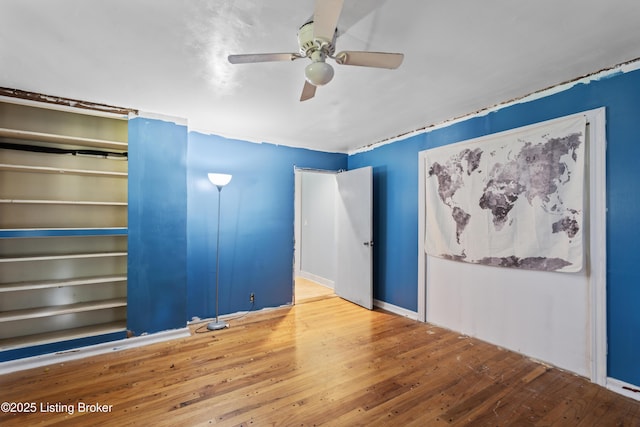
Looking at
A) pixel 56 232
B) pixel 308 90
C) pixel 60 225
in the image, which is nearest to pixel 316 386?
pixel 308 90

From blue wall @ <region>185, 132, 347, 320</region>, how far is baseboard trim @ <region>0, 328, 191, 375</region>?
0.37 m

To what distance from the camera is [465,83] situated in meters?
2.24

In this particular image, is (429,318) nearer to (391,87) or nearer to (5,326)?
(391,87)

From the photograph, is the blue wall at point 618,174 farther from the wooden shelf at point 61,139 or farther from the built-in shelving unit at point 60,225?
the built-in shelving unit at point 60,225

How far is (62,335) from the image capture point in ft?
8.42

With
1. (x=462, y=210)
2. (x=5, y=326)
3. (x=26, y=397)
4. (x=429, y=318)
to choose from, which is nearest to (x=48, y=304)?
(x=5, y=326)

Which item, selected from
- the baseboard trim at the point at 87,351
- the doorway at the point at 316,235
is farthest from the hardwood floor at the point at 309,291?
the baseboard trim at the point at 87,351

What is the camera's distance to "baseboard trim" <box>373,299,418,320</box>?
346cm

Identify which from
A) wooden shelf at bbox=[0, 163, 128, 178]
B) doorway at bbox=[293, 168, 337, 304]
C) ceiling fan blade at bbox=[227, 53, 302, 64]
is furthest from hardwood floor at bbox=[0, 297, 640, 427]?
ceiling fan blade at bbox=[227, 53, 302, 64]

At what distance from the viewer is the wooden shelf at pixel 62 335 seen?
238 cm

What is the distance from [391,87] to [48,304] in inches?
141

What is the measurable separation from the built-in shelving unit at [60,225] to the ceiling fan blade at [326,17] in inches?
90.4

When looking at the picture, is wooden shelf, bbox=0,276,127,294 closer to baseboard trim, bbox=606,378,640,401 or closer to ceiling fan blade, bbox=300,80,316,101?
ceiling fan blade, bbox=300,80,316,101

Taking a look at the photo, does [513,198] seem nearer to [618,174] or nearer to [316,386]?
[618,174]
